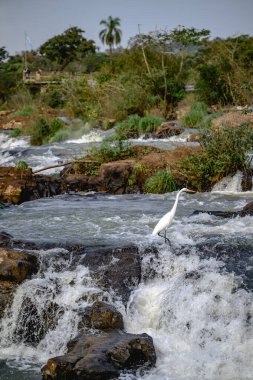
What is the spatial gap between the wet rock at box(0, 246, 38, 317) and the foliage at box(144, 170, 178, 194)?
19.1 ft

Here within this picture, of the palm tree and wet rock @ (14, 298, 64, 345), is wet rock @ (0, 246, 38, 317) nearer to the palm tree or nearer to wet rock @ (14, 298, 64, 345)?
wet rock @ (14, 298, 64, 345)

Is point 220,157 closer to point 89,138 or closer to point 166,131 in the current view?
point 166,131

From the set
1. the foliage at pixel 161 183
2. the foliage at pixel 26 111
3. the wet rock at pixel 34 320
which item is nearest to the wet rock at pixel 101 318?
the wet rock at pixel 34 320

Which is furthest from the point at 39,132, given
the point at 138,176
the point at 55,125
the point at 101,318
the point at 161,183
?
the point at 101,318

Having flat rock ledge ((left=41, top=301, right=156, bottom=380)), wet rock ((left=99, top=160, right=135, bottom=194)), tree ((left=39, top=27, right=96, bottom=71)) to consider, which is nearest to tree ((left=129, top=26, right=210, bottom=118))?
wet rock ((left=99, top=160, right=135, bottom=194))

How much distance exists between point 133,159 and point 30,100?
2127 cm

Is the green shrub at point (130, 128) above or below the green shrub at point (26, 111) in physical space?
below

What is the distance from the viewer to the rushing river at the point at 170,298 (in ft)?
20.7

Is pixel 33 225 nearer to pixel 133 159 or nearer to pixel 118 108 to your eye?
pixel 133 159

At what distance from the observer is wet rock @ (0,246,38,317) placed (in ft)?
24.6

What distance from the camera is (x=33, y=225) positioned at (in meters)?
10.4

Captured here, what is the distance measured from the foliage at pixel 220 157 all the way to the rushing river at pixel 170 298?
291 centimetres

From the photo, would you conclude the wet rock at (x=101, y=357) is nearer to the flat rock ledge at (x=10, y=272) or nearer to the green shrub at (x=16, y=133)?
the flat rock ledge at (x=10, y=272)

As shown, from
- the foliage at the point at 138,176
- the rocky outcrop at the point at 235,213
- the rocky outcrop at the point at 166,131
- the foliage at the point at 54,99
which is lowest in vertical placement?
the rocky outcrop at the point at 235,213
